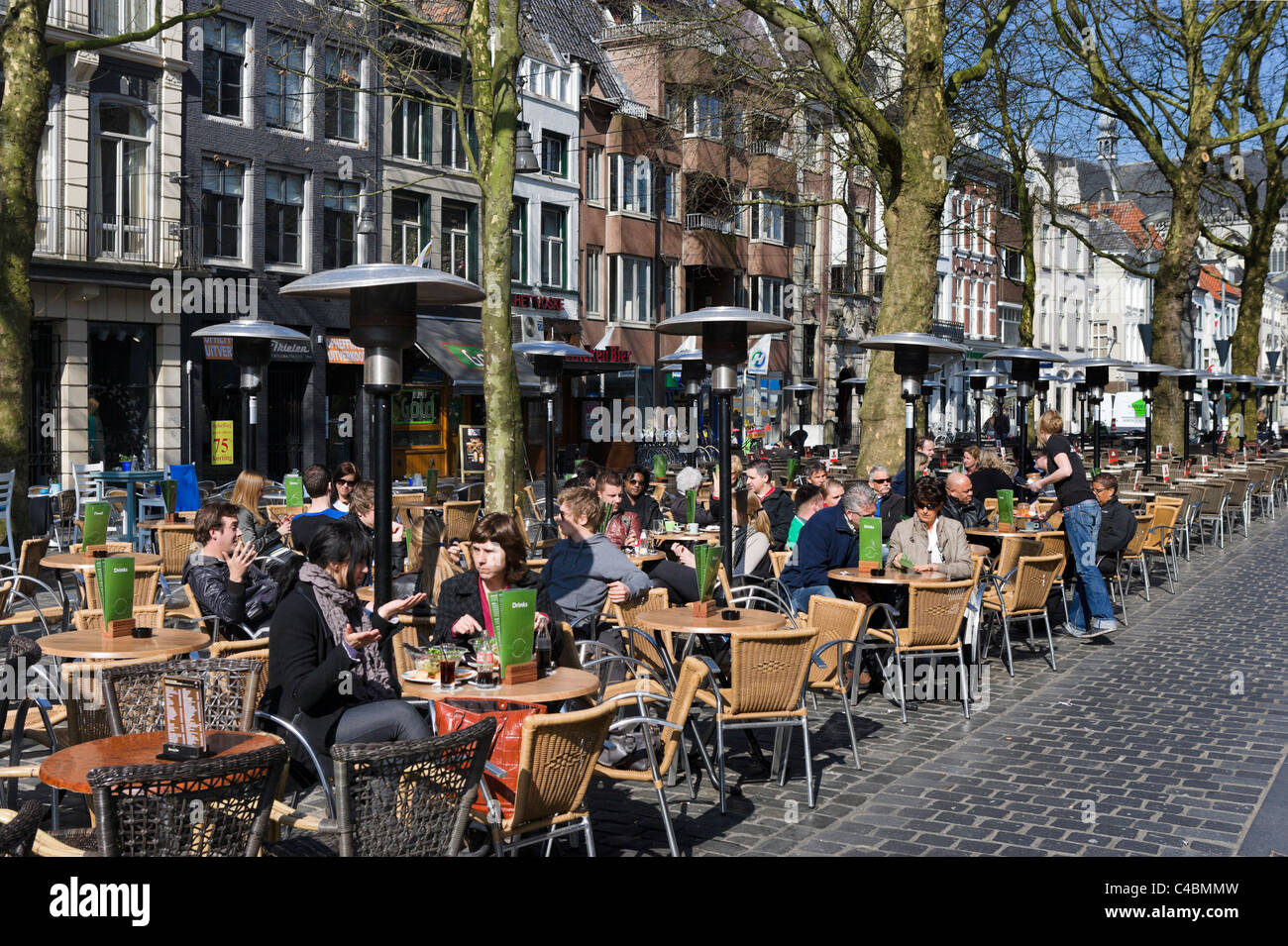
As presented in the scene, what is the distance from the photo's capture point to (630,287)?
40.0 m

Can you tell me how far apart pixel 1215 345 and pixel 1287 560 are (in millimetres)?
85881

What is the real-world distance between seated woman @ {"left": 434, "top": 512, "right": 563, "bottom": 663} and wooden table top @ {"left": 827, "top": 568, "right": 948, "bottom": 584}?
317cm

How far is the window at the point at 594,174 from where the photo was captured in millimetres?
38219

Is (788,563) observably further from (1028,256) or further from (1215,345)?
(1215,345)

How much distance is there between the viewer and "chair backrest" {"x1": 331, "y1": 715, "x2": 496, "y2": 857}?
3.67m

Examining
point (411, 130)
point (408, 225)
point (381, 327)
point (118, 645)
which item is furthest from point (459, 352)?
point (118, 645)

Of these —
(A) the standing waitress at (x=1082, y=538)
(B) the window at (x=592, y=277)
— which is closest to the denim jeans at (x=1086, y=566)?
(A) the standing waitress at (x=1082, y=538)

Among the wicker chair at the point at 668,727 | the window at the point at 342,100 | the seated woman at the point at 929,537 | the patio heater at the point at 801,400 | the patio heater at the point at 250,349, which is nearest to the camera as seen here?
the wicker chair at the point at 668,727

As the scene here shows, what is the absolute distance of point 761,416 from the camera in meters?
44.8

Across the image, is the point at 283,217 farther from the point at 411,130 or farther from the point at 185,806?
the point at 185,806

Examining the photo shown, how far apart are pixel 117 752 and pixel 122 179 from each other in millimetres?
22981

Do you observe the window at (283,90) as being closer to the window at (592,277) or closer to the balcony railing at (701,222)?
the window at (592,277)

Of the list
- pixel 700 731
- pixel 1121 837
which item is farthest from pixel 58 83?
pixel 1121 837

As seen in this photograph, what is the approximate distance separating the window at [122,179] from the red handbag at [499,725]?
2163 cm
